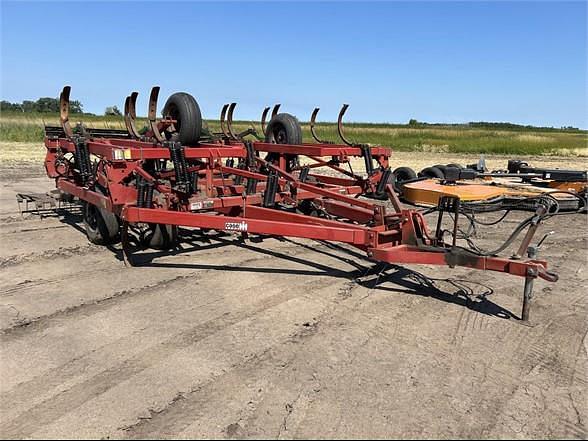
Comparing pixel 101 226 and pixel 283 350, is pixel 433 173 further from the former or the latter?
pixel 283 350

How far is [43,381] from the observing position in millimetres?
3330

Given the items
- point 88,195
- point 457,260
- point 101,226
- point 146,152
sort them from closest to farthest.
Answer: point 457,260 < point 146,152 < point 88,195 < point 101,226

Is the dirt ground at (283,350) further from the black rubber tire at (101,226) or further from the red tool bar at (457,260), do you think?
the black rubber tire at (101,226)

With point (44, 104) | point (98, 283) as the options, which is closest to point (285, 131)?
point (98, 283)

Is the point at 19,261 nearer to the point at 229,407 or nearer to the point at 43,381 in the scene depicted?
the point at 43,381

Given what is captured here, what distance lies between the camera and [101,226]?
6.79 m

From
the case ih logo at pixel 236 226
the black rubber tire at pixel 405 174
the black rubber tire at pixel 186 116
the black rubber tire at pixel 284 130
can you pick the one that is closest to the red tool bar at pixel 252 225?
the case ih logo at pixel 236 226

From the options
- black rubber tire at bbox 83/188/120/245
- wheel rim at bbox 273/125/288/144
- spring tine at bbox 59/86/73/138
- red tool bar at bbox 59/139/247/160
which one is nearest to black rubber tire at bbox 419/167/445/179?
wheel rim at bbox 273/125/288/144

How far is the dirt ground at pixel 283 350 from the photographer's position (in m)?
2.94

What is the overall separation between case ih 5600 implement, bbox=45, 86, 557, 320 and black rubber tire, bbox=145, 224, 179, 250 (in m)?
0.01

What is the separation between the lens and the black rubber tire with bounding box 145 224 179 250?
6520 millimetres

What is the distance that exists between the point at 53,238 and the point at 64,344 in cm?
389

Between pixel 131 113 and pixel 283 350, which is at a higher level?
pixel 131 113

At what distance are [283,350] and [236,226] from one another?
1.84 meters
